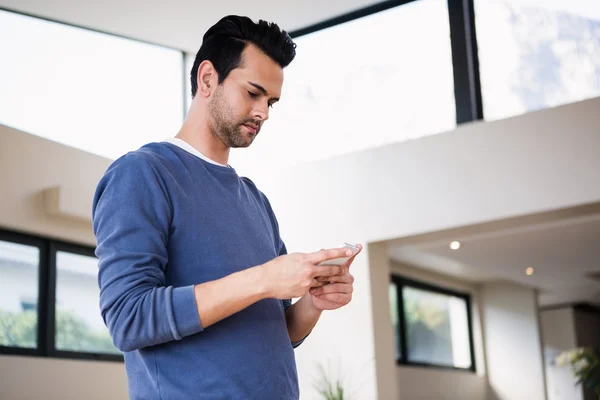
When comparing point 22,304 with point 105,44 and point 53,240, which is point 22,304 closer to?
point 53,240

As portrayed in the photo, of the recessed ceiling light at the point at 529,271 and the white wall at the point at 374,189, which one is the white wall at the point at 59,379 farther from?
the recessed ceiling light at the point at 529,271

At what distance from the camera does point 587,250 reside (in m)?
8.01

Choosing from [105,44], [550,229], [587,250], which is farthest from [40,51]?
[587,250]

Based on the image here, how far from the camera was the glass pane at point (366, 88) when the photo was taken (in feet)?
20.3

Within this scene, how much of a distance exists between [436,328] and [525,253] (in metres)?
1.69

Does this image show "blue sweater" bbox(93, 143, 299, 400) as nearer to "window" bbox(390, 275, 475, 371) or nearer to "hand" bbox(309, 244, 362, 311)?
"hand" bbox(309, 244, 362, 311)

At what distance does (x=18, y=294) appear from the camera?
210 inches

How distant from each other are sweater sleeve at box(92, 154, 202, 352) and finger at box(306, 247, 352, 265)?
16 centimetres

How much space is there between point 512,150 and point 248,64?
4618 millimetres

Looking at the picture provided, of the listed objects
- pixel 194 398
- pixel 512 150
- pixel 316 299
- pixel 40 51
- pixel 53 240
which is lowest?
pixel 194 398

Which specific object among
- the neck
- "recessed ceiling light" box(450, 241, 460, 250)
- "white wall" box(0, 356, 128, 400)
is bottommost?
"white wall" box(0, 356, 128, 400)

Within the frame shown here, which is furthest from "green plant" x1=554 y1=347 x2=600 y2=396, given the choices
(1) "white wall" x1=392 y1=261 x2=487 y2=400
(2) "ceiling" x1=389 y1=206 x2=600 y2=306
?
(1) "white wall" x1=392 y1=261 x2=487 y2=400

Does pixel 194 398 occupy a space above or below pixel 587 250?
below

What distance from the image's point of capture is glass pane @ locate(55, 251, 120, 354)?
5.66 metres
